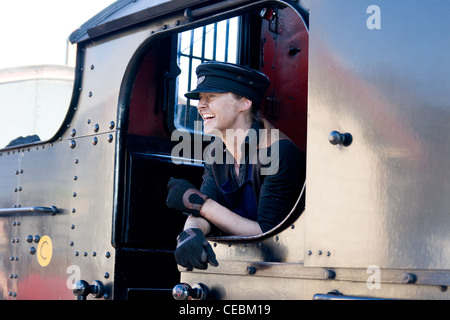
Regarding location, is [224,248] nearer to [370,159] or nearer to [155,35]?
[370,159]

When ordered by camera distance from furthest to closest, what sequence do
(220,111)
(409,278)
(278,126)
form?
(278,126), (220,111), (409,278)

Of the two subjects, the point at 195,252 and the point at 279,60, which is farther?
the point at 279,60

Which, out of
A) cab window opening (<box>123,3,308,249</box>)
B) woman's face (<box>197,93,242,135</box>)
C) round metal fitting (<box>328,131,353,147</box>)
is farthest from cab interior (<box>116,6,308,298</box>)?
round metal fitting (<box>328,131,353,147</box>)

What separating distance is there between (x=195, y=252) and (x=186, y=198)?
1.00ft

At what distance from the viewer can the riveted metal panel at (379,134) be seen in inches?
61.9

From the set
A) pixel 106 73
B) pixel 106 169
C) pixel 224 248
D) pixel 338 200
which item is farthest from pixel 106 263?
pixel 338 200

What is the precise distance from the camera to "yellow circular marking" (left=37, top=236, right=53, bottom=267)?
2.92m

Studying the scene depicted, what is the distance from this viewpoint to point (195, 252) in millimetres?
2131

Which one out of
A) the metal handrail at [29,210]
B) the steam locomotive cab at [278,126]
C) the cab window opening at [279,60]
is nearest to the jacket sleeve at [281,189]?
the steam locomotive cab at [278,126]

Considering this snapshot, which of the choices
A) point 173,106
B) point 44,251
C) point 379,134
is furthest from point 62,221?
point 379,134

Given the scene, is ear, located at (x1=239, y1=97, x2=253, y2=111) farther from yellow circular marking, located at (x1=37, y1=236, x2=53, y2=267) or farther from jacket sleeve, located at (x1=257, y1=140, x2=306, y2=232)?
yellow circular marking, located at (x1=37, y1=236, x2=53, y2=267)

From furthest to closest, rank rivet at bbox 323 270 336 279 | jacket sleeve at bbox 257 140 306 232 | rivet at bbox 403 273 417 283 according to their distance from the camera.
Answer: jacket sleeve at bbox 257 140 306 232 < rivet at bbox 323 270 336 279 < rivet at bbox 403 273 417 283

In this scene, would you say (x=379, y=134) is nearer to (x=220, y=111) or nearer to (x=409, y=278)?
(x=409, y=278)

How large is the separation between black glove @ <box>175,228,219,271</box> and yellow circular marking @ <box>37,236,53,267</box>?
0.99 metres
